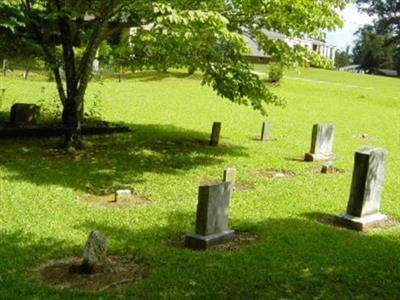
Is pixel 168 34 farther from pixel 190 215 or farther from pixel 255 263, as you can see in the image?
pixel 255 263

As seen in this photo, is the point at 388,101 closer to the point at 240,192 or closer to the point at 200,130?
the point at 200,130

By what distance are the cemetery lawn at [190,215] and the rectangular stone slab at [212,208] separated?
19.5 inches

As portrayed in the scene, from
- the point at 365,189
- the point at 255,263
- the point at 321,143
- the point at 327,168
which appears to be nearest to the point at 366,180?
the point at 365,189

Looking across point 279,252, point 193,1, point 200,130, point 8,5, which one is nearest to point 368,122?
point 200,130

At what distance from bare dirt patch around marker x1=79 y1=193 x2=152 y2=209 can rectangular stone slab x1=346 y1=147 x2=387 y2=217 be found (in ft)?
12.3

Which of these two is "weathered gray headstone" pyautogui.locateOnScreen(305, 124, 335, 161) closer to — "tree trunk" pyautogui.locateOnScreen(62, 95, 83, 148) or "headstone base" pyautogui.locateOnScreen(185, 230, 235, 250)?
"tree trunk" pyautogui.locateOnScreen(62, 95, 83, 148)

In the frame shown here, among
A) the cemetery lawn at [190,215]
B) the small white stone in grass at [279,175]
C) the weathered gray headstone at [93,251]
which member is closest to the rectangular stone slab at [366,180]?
the cemetery lawn at [190,215]

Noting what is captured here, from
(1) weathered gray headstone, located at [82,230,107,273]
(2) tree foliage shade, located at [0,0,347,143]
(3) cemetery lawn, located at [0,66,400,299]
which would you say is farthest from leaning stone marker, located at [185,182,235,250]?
(2) tree foliage shade, located at [0,0,347,143]

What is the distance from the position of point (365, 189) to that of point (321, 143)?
A: 21.3 feet

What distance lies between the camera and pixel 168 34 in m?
12.5

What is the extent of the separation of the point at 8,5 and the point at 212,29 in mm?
4899

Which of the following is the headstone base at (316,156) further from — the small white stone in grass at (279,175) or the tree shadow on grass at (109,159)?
the small white stone in grass at (279,175)

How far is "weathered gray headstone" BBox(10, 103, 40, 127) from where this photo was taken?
17125 mm

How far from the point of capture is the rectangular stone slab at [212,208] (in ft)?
28.2
